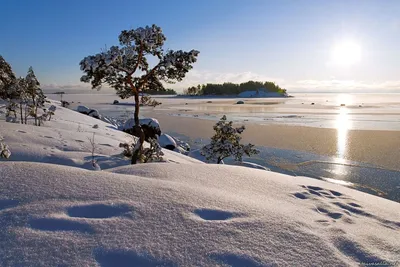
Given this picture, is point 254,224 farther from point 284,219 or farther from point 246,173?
point 246,173

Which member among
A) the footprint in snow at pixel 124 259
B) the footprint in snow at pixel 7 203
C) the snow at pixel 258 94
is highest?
the snow at pixel 258 94

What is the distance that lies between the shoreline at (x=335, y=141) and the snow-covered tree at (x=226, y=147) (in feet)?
16.1

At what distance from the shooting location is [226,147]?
455 inches

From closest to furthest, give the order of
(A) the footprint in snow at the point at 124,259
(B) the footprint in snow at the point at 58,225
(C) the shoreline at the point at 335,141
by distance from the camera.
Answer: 1. (A) the footprint in snow at the point at 124,259
2. (B) the footprint in snow at the point at 58,225
3. (C) the shoreline at the point at 335,141

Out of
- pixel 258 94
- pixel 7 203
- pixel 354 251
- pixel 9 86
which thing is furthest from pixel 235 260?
pixel 258 94

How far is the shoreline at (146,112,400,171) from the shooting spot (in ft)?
43.2

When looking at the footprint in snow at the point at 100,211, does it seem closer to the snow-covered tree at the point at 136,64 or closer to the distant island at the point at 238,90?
the snow-covered tree at the point at 136,64

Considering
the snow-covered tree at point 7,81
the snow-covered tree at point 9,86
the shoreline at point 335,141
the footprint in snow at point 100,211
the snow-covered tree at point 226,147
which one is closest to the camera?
the footprint in snow at point 100,211

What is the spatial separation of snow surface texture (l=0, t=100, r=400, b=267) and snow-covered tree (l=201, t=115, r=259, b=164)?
750 cm

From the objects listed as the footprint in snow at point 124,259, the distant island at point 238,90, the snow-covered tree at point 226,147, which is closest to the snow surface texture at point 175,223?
the footprint in snow at point 124,259

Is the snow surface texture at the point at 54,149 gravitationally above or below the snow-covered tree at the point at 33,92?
below

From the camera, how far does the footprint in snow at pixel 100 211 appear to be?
2.44m

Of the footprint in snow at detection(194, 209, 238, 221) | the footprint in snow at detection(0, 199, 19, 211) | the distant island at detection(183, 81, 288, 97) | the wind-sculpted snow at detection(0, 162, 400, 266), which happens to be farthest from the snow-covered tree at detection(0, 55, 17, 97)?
the distant island at detection(183, 81, 288, 97)

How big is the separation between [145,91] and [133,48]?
49.1 inches
